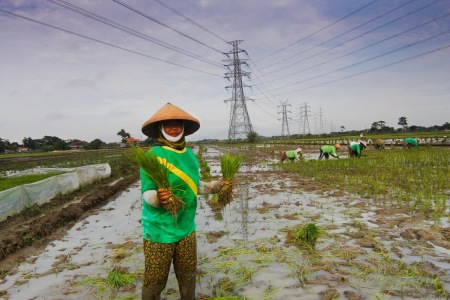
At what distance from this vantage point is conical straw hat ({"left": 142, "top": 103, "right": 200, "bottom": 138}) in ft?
7.50

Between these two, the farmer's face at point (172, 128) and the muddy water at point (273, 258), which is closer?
the farmer's face at point (172, 128)

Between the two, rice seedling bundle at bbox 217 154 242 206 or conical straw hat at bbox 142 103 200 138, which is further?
rice seedling bundle at bbox 217 154 242 206

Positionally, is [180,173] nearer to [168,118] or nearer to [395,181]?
[168,118]

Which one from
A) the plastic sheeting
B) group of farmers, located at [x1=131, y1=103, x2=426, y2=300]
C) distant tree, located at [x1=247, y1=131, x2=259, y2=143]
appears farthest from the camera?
distant tree, located at [x1=247, y1=131, x2=259, y2=143]

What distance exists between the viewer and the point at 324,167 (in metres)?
11.1

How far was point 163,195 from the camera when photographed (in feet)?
6.56

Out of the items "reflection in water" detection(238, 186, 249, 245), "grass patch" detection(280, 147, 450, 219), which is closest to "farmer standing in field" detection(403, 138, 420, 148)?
"grass patch" detection(280, 147, 450, 219)

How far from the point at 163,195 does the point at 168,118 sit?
24.8 inches

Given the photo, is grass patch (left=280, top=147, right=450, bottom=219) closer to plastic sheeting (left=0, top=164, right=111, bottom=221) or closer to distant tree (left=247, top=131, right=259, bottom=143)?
plastic sheeting (left=0, top=164, right=111, bottom=221)

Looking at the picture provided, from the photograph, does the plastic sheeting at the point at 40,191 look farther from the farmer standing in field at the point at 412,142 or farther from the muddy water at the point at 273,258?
the farmer standing in field at the point at 412,142

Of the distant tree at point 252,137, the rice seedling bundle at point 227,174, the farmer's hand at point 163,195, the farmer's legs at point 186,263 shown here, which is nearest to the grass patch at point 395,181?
the rice seedling bundle at point 227,174

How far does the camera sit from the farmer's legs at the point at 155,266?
213 centimetres

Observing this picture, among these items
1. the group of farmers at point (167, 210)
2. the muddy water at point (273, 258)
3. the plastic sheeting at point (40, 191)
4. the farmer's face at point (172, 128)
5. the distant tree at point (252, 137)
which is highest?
the distant tree at point (252, 137)

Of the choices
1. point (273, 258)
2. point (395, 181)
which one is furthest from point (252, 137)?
point (273, 258)
